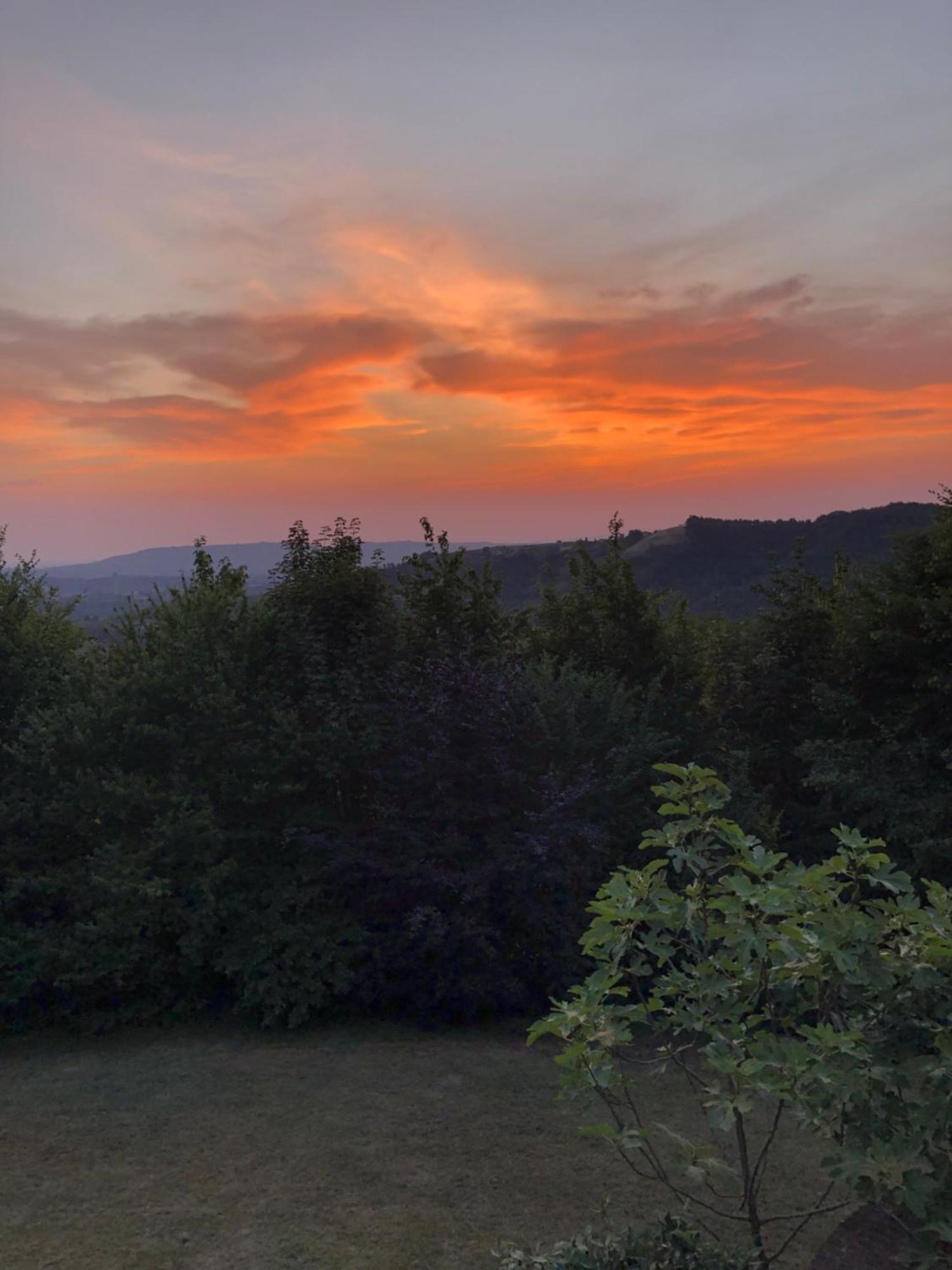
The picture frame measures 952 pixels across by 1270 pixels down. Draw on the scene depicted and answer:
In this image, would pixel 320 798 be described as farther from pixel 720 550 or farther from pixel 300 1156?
pixel 720 550

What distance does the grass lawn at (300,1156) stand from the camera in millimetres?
7797

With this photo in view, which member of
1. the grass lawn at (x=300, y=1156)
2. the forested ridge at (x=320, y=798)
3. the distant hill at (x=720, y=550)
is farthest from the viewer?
the distant hill at (x=720, y=550)

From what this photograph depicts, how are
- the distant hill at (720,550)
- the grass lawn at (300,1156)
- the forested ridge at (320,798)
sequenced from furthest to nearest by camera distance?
the distant hill at (720,550) < the forested ridge at (320,798) < the grass lawn at (300,1156)

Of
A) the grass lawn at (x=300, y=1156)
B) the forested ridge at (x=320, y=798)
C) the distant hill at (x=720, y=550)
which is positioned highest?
the distant hill at (x=720, y=550)

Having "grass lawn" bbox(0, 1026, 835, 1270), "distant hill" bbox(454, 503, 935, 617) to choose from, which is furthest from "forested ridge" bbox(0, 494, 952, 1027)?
"distant hill" bbox(454, 503, 935, 617)

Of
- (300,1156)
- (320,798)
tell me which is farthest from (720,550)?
(300,1156)

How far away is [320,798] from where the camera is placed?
15.0 meters

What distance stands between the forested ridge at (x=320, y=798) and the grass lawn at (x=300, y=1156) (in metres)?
1.12

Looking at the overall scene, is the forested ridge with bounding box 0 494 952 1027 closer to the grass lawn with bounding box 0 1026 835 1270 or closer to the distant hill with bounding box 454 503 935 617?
the grass lawn with bounding box 0 1026 835 1270

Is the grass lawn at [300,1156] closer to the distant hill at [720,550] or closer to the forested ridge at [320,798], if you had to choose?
the forested ridge at [320,798]

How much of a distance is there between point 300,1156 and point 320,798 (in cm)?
629

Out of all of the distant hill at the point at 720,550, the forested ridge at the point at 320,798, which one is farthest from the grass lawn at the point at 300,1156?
the distant hill at the point at 720,550

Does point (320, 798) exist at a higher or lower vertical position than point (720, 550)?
lower

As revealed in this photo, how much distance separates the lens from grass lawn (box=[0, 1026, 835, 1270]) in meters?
7.80
